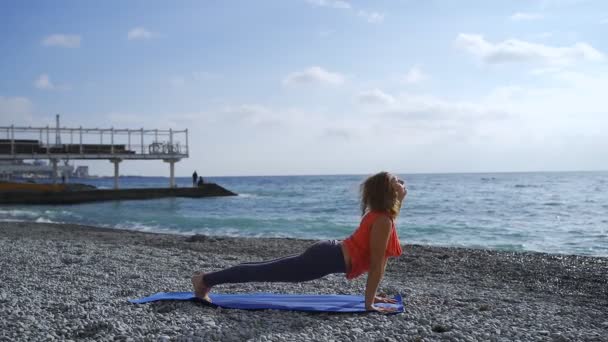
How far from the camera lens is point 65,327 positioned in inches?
173

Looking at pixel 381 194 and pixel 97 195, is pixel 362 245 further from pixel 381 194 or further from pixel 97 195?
pixel 97 195

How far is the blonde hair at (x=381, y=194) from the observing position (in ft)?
16.2

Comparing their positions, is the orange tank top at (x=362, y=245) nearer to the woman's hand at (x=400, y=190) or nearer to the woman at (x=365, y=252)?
the woman at (x=365, y=252)

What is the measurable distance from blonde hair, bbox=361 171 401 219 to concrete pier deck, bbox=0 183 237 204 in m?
30.2

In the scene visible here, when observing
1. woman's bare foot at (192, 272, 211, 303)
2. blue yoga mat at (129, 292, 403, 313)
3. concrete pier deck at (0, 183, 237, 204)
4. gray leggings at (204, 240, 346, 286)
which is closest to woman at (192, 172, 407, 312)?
gray leggings at (204, 240, 346, 286)

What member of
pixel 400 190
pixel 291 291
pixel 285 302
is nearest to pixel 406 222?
pixel 291 291

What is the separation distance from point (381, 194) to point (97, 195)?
31.3 m

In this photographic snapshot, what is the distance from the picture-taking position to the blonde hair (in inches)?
194

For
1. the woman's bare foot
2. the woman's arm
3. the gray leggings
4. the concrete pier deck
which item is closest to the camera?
the woman's arm

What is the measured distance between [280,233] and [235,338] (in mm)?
14100

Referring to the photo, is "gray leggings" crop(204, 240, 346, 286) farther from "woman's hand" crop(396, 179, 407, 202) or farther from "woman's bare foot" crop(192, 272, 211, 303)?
"woman's hand" crop(396, 179, 407, 202)

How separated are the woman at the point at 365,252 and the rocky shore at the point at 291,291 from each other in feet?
1.19

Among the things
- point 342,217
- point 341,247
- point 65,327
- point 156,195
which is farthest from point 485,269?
point 156,195

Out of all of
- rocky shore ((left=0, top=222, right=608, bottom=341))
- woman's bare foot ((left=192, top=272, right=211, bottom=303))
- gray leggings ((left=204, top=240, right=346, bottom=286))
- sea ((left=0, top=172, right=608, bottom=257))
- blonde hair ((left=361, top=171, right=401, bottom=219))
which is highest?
blonde hair ((left=361, top=171, right=401, bottom=219))
